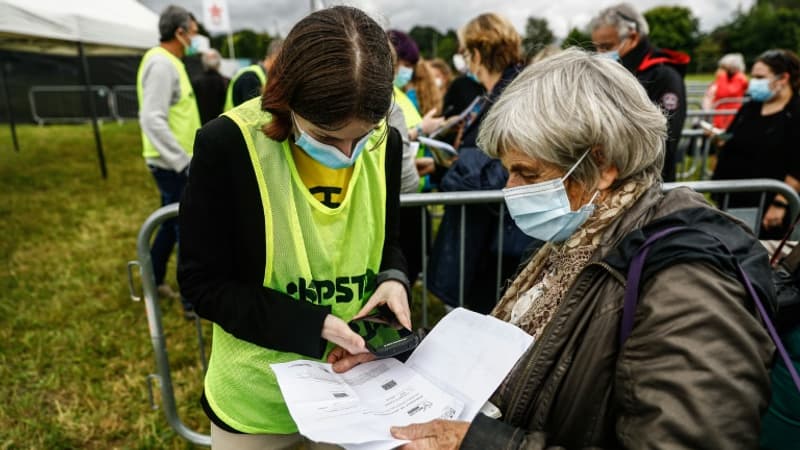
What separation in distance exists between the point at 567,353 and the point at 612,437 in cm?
20

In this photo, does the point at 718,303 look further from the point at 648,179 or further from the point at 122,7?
the point at 122,7

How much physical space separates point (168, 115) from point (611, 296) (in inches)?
154

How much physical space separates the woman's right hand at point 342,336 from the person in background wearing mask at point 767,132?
12.9 ft

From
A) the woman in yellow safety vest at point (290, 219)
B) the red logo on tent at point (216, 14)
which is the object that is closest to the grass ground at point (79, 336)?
the woman in yellow safety vest at point (290, 219)

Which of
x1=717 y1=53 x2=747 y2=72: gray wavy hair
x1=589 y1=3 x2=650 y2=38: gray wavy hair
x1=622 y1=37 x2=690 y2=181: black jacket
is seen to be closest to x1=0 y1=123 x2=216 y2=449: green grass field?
x1=622 y1=37 x2=690 y2=181: black jacket

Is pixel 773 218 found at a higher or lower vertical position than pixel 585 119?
lower

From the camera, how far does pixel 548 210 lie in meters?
1.38

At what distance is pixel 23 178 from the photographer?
915cm

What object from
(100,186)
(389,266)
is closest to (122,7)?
(100,186)

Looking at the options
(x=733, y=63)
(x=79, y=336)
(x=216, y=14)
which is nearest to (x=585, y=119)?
(x=79, y=336)

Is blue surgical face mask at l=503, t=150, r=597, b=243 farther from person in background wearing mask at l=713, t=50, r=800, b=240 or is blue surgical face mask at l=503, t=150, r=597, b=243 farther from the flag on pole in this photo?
the flag on pole

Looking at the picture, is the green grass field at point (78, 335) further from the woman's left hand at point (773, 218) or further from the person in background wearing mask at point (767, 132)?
the person in background wearing mask at point (767, 132)

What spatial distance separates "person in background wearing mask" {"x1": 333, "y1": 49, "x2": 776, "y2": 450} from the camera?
3.06 ft

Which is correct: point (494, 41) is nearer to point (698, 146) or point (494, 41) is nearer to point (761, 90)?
point (761, 90)
